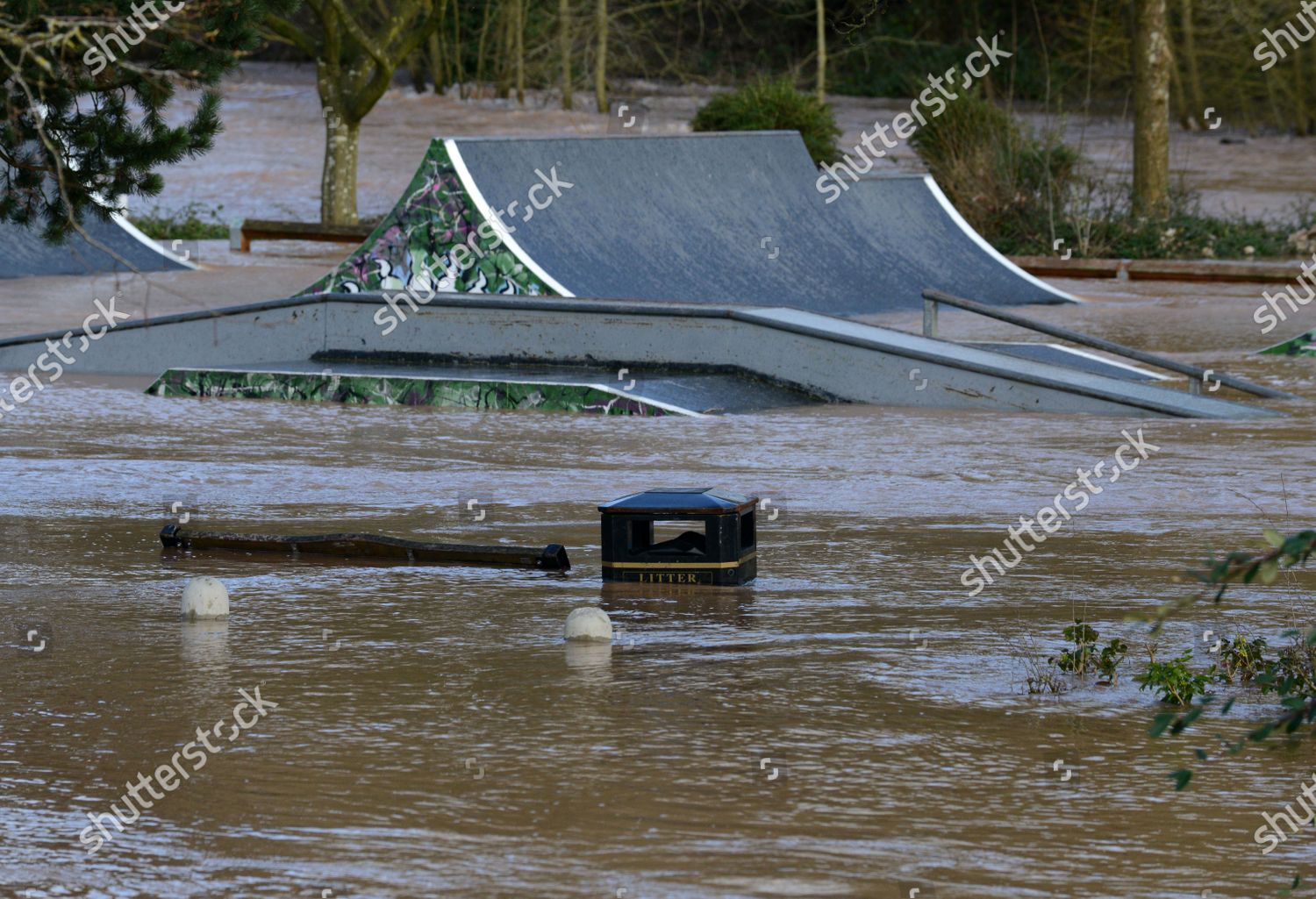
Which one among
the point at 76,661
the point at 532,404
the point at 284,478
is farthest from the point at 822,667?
the point at 532,404

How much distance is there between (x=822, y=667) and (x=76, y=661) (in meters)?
2.37

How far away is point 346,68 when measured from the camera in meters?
23.5

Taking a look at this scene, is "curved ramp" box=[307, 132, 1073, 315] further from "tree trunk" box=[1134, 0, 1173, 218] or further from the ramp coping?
"tree trunk" box=[1134, 0, 1173, 218]

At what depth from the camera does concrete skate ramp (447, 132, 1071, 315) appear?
616 inches

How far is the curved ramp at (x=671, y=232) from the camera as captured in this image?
1480 cm
